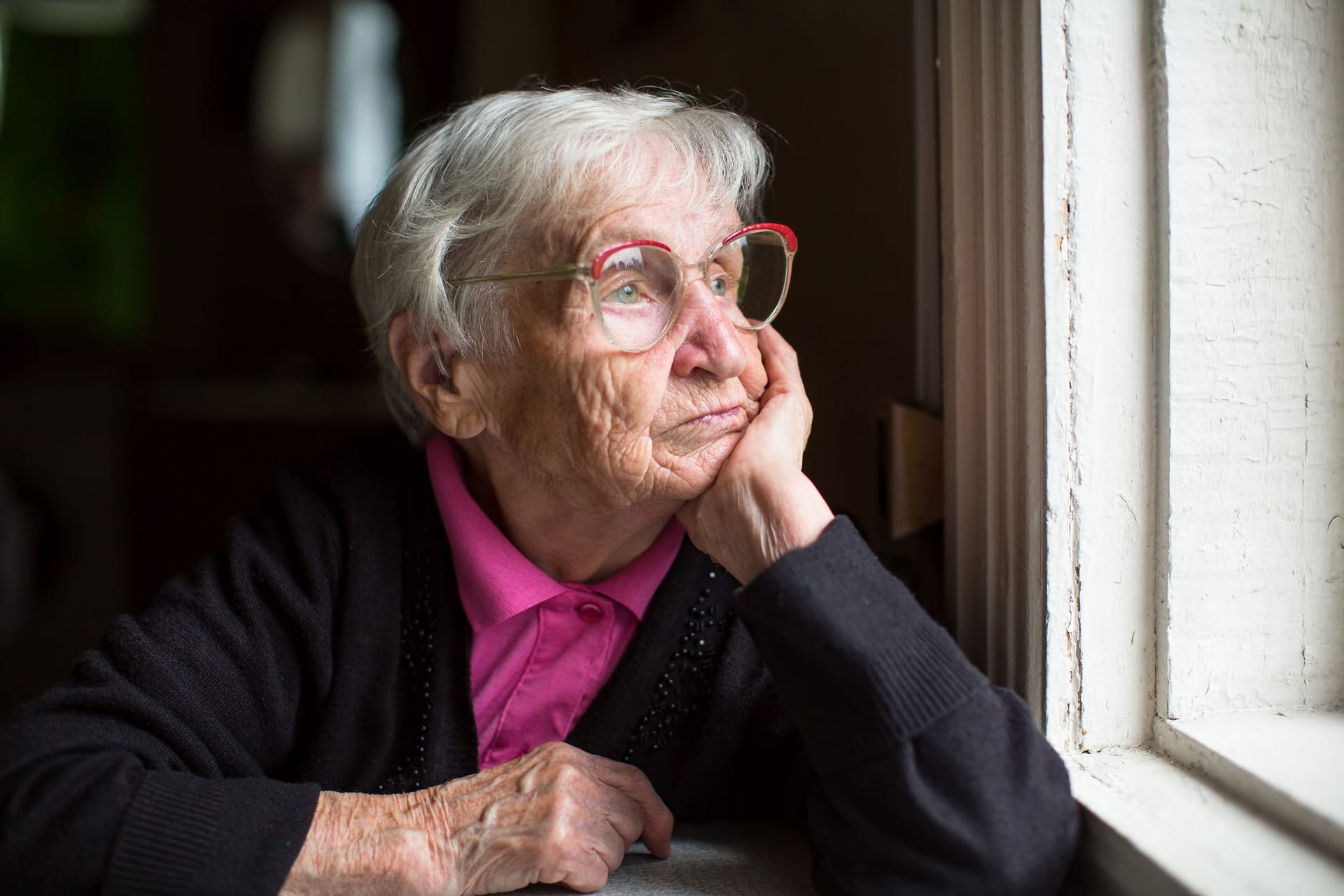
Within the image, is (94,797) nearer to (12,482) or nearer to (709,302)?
(709,302)

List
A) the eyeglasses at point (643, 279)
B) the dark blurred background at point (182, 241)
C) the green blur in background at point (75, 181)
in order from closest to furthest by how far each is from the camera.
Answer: the eyeglasses at point (643, 279) → the dark blurred background at point (182, 241) → the green blur in background at point (75, 181)

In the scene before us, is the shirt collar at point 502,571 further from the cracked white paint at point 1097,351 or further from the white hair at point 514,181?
the cracked white paint at point 1097,351

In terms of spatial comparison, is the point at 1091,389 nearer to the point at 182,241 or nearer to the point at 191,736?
the point at 191,736

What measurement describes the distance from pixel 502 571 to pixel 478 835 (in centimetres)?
33

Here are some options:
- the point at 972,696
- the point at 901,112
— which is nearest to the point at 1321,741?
the point at 972,696

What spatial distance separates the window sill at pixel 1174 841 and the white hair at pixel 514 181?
2.47ft

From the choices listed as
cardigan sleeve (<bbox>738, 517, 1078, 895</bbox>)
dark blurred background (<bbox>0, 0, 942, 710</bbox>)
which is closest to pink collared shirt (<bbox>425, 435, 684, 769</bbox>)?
cardigan sleeve (<bbox>738, 517, 1078, 895</bbox>)

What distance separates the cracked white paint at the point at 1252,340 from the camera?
977 mm

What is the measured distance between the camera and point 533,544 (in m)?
1.33

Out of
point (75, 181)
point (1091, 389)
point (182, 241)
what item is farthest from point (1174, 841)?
point (75, 181)

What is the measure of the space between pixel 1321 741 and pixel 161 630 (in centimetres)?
115

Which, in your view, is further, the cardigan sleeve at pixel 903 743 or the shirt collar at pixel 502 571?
the shirt collar at pixel 502 571

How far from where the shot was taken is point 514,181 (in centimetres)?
122

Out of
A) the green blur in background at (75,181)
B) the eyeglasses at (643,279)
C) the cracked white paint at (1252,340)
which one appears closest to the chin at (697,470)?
the eyeglasses at (643,279)
